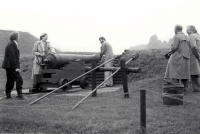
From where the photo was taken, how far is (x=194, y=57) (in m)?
10.3

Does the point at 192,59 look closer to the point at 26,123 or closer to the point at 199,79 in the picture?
the point at 199,79

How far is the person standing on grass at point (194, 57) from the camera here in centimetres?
997

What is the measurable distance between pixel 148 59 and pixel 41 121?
13.0 meters

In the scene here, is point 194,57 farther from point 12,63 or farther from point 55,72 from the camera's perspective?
point 12,63

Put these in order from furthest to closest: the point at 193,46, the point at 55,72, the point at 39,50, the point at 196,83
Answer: the point at 39,50, the point at 55,72, the point at 196,83, the point at 193,46

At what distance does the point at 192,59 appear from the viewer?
1033 centimetres

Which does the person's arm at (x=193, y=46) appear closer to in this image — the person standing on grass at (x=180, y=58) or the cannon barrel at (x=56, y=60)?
the person standing on grass at (x=180, y=58)

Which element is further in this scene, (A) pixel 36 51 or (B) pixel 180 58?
(A) pixel 36 51

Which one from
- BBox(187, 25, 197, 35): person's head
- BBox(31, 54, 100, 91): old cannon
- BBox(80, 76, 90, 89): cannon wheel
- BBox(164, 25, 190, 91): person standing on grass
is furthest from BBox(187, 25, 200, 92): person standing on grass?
BBox(31, 54, 100, 91): old cannon

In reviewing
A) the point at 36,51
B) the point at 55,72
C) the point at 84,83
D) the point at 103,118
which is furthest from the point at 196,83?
the point at 36,51

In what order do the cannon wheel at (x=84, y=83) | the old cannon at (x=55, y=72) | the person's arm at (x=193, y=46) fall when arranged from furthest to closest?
the cannon wheel at (x=84, y=83)
the old cannon at (x=55, y=72)
the person's arm at (x=193, y=46)

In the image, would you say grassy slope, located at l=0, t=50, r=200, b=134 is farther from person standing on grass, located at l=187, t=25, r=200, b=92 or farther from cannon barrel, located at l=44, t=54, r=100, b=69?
cannon barrel, located at l=44, t=54, r=100, b=69

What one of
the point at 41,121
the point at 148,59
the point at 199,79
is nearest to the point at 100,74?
the point at 148,59

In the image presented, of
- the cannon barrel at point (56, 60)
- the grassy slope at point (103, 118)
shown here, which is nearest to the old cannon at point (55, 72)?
the cannon barrel at point (56, 60)
